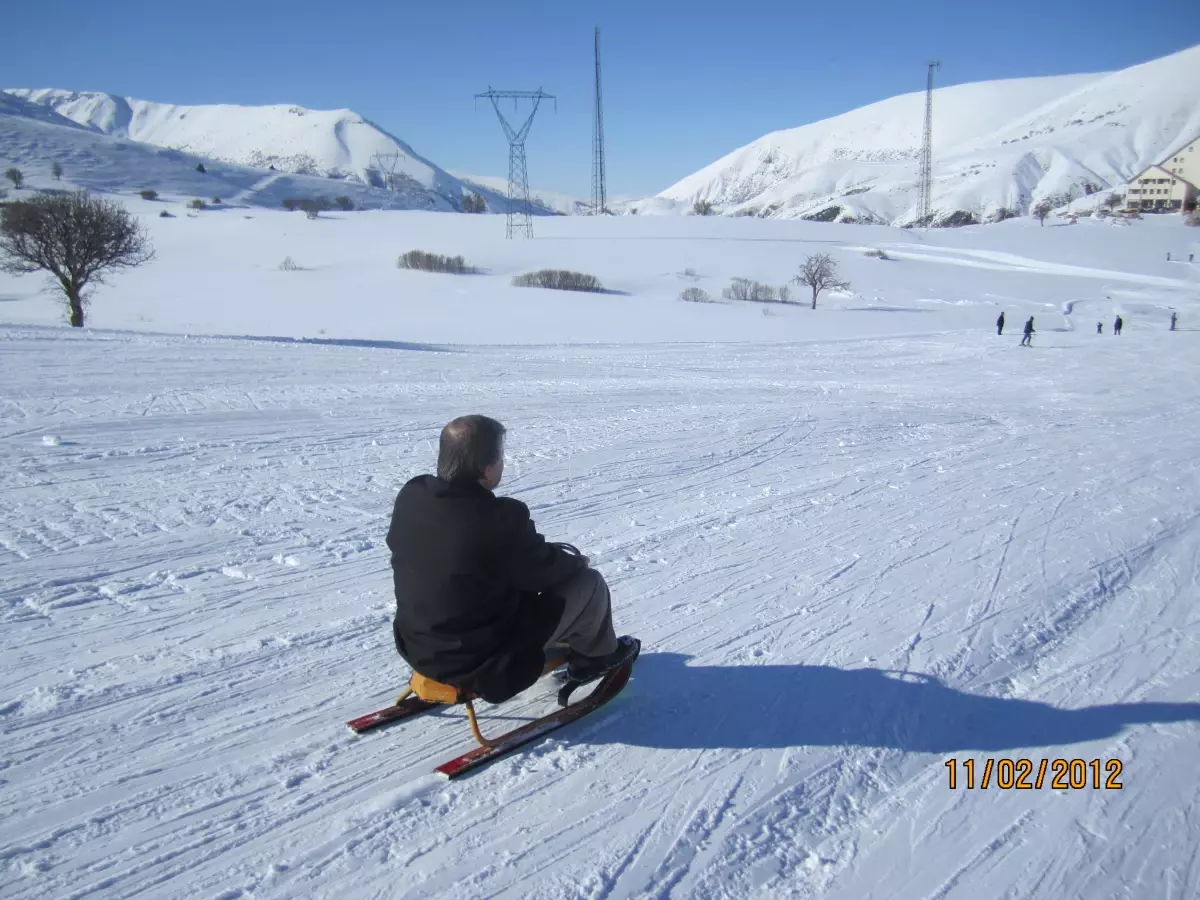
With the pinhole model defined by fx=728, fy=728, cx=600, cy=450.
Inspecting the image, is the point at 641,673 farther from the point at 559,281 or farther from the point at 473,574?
the point at 559,281

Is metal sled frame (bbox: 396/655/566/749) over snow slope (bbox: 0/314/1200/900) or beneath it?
over

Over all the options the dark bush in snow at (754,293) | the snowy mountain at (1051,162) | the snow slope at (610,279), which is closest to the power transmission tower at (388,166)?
the snowy mountain at (1051,162)

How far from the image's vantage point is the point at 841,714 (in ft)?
11.3

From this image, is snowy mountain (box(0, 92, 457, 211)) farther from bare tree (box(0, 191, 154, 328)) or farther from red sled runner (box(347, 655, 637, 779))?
red sled runner (box(347, 655, 637, 779))

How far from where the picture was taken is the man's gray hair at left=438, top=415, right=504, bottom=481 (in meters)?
2.80

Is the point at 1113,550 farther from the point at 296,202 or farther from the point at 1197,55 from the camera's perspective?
the point at 1197,55

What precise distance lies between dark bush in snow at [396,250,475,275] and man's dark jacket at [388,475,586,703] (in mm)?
42578

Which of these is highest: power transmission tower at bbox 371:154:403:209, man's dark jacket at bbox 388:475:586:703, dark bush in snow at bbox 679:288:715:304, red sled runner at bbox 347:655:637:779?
power transmission tower at bbox 371:154:403:209

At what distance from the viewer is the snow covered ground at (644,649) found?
2.58 m

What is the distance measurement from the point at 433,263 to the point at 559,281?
8848 millimetres

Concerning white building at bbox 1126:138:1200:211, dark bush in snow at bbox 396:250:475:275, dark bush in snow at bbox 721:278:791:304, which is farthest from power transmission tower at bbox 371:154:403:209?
white building at bbox 1126:138:1200:211

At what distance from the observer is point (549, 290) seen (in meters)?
38.4

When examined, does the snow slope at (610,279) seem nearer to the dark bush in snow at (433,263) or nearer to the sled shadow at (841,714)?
the dark bush in snow at (433,263)

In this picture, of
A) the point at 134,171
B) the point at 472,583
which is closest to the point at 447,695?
the point at 472,583
